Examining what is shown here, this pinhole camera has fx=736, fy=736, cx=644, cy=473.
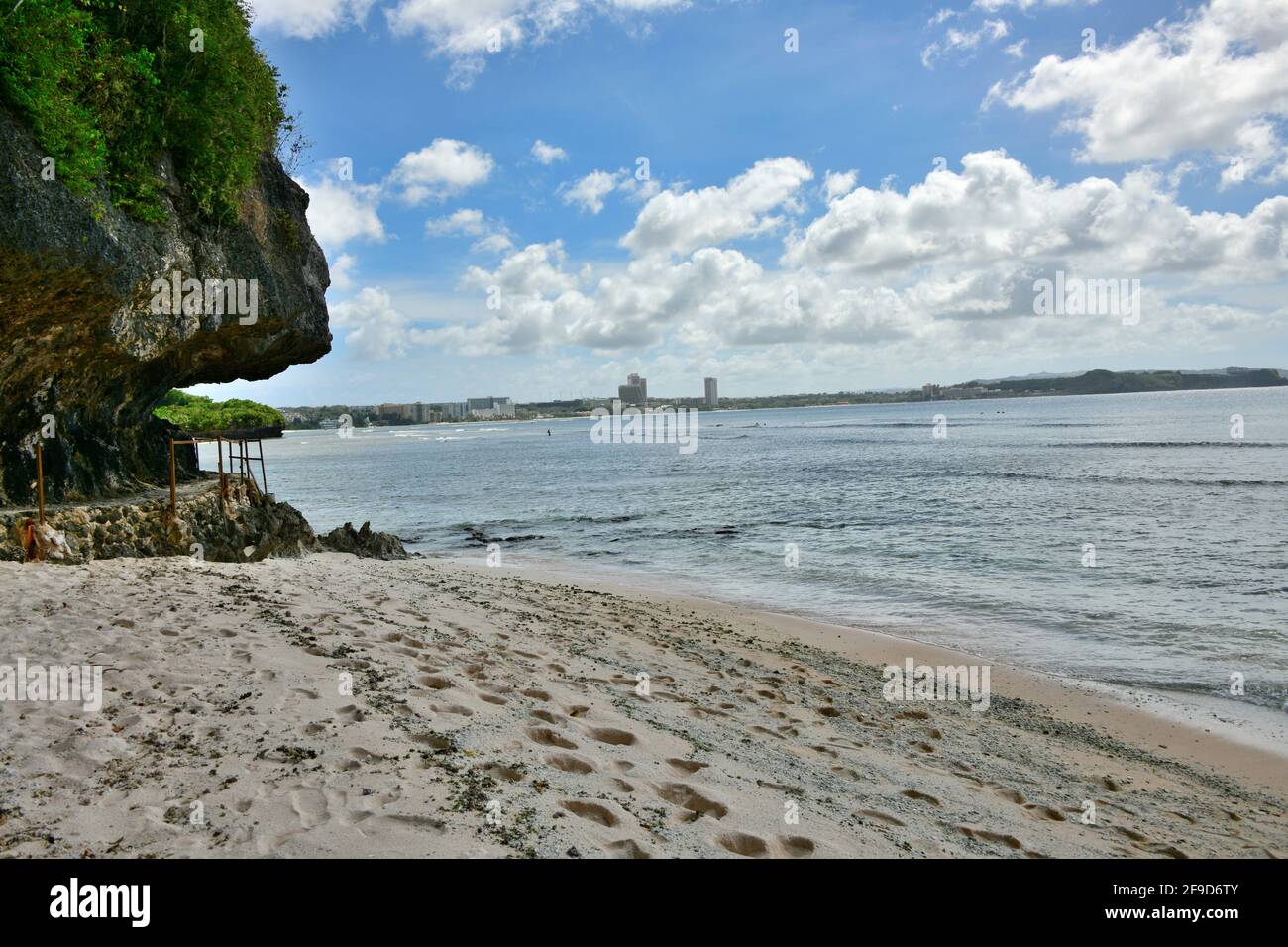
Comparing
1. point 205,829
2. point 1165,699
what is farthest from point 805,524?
point 205,829

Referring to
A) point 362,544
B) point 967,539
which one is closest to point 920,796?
point 362,544

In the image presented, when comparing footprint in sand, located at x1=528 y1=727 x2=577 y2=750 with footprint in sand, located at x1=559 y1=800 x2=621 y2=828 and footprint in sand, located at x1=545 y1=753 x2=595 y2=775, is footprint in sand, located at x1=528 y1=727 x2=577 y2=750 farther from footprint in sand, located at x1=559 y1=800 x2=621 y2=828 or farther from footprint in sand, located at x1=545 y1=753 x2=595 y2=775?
footprint in sand, located at x1=559 y1=800 x2=621 y2=828

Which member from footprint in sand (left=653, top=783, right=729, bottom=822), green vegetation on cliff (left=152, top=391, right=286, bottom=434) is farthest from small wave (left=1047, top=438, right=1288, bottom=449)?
green vegetation on cliff (left=152, top=391, right=286, bottom=434)

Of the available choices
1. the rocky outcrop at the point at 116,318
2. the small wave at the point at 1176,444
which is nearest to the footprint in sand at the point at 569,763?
the rocky outcrop at the point at 116,318

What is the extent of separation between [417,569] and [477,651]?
9.49m

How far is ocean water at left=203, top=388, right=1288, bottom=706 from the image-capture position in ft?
44.7

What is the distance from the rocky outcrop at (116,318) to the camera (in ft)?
37.4

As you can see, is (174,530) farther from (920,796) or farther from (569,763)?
(920,796)

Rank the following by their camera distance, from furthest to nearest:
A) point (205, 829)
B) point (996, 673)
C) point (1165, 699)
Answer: point (996, 673) → point (1165, 699) → point (205, 829)

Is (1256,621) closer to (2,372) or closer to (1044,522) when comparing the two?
(1044,522)

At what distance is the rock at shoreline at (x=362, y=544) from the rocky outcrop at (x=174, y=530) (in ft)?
2.76

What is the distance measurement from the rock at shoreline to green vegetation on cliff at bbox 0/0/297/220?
29.1 feet

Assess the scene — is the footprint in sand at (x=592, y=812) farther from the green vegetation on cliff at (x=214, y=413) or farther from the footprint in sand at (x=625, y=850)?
Answer: the green vegetation on cliff at (x=214, y=413)

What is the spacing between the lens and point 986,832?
5.46 meters
